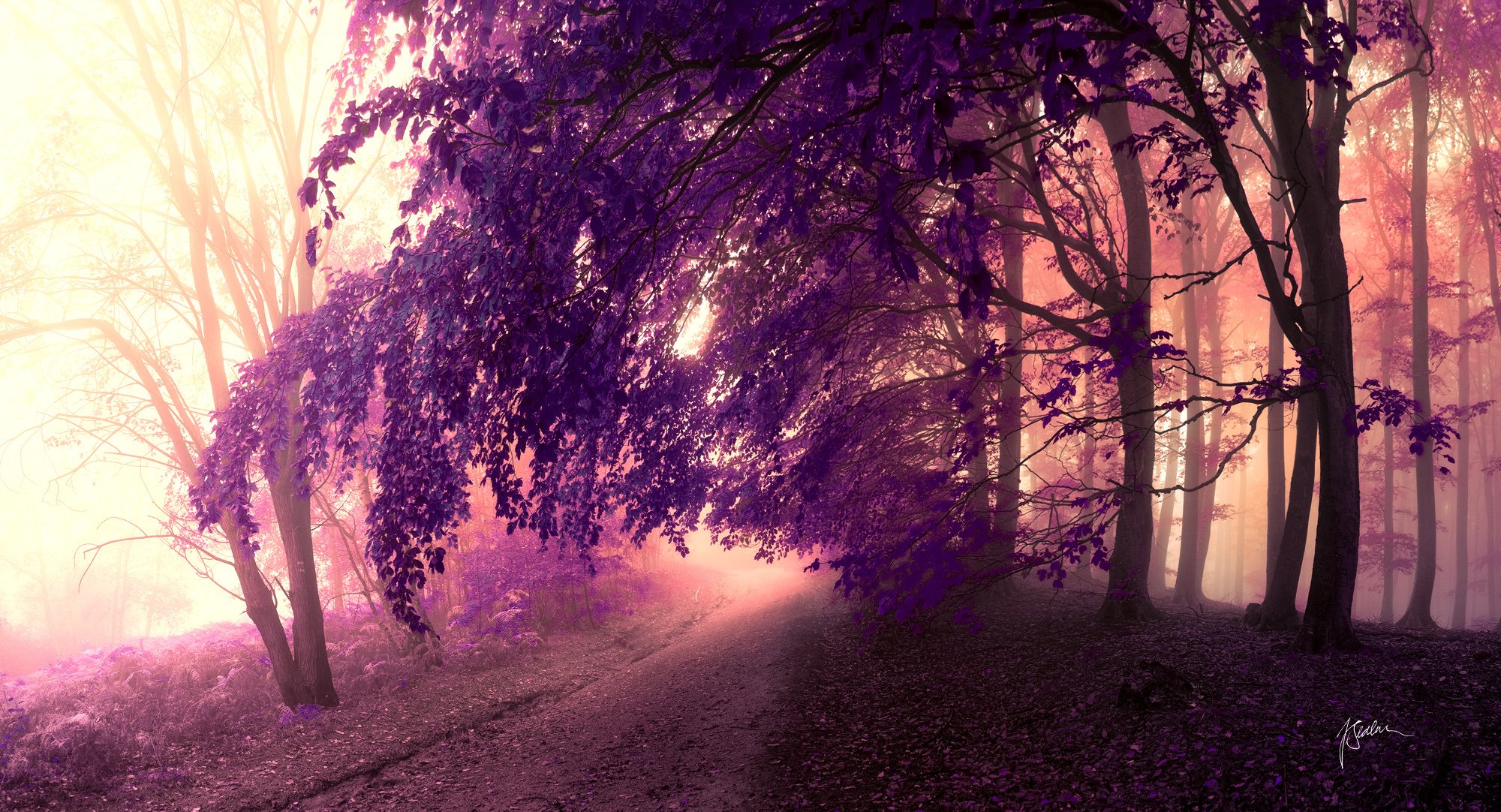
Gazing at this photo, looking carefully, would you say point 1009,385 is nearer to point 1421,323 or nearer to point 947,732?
point 947,732

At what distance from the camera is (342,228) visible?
16.5 m

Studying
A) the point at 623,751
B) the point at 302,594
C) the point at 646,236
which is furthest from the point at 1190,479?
the point at 302,594

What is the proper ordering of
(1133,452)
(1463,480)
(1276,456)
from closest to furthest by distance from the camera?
1. (1133,452)
2. (1276,456)
3. (1463,480)

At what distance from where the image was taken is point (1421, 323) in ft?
39.8

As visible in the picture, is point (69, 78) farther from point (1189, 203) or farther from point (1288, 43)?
point (1189, 203)

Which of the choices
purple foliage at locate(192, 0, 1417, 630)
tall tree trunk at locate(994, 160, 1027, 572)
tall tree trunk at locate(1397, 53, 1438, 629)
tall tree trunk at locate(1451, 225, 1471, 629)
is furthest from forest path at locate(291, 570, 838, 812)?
tall tree trunk at locate(1451, 225, 1471, 629)

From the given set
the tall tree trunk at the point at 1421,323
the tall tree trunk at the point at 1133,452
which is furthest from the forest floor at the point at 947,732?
the tall tree trunk at the point at 1421,323

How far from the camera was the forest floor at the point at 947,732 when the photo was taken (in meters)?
4.17

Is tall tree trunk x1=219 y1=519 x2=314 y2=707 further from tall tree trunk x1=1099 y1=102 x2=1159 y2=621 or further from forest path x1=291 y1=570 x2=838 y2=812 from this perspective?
tall tree trunk x1=1099 y1=102 x2=1159 y2=621

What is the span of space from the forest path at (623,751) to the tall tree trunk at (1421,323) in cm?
1058

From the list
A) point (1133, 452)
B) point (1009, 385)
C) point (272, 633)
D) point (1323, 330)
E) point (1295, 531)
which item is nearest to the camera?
point (1323, 330)

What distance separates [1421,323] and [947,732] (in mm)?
12312
